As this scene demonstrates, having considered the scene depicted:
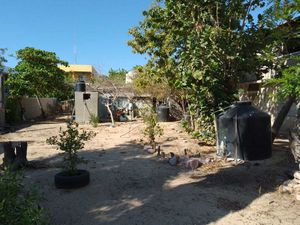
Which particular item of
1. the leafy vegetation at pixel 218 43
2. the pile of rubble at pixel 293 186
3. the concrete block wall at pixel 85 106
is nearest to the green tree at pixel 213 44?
the leafy vegetation at pixel 218 43

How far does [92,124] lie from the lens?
20.0 m

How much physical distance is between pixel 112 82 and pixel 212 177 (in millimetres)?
17392

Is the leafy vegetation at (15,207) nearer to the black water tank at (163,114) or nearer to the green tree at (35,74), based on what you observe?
the black water tank at (163,114)

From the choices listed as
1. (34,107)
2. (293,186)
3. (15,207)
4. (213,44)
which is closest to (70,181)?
(15,207)

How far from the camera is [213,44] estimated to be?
872cm

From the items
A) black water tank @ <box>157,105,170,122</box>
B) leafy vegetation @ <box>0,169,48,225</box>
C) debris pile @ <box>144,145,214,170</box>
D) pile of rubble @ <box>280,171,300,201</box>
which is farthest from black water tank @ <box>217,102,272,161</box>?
black water tank @ <box>157,105,170,122</box>

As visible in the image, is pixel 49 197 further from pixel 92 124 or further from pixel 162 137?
pixel 92 124

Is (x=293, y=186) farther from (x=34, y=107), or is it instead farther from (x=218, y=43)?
(x=34, y=107)

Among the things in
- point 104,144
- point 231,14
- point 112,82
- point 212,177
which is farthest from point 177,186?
point 112,82

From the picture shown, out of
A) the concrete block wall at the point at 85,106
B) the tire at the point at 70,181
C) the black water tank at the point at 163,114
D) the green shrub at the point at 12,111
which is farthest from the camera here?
the concrete block wall at the point at 85,106

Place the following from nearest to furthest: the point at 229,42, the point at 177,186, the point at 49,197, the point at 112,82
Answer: the point at 49,197 < the point at 177,186 < the point at 229,42 < the point at 112,82

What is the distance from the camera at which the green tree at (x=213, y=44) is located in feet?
28.9

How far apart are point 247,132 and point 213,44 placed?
251 cm

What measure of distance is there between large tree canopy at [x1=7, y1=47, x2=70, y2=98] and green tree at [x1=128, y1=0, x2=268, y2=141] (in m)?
16.6
